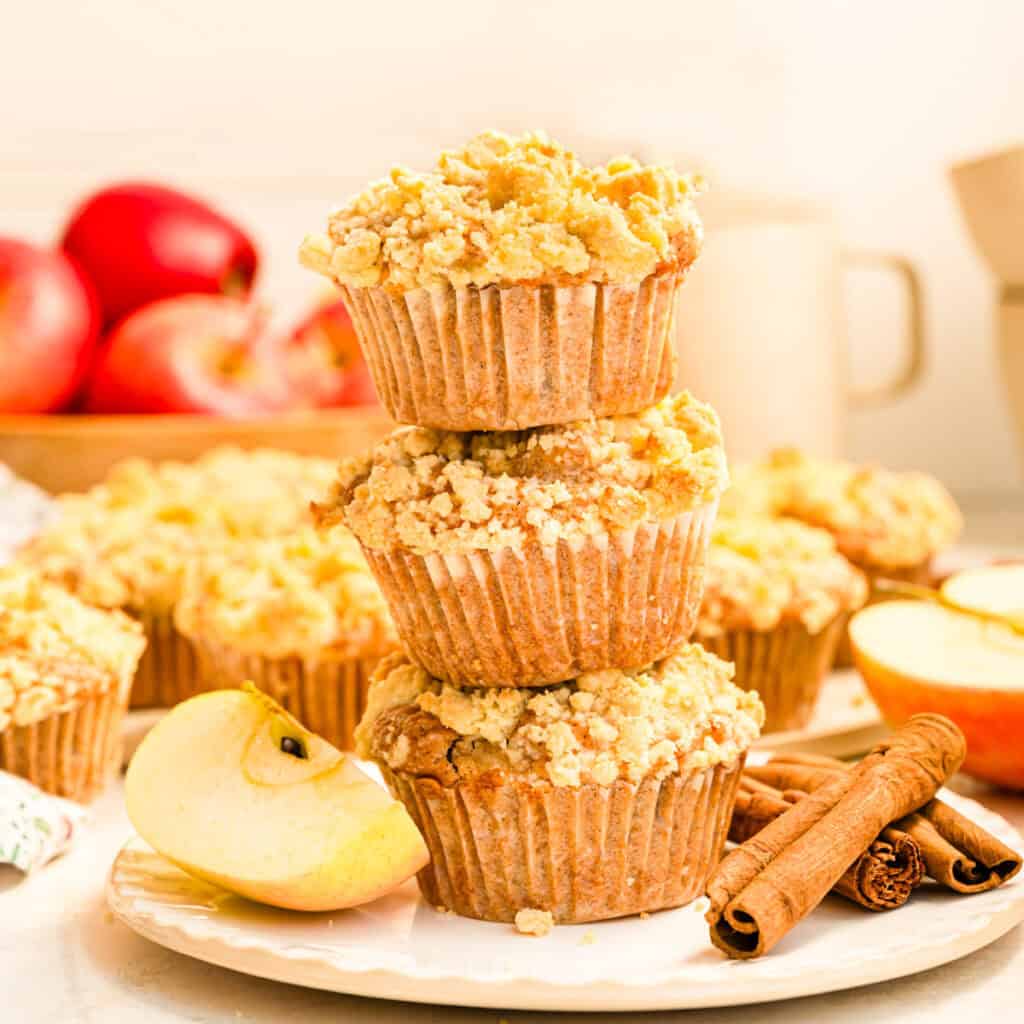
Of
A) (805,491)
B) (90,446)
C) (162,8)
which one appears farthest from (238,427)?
(162,8)

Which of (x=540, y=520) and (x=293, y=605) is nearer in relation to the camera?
(x=540, y=520)

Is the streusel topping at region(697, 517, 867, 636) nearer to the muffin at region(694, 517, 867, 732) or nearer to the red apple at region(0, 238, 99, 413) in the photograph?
the muffin at region(694, 517, 867, 732)

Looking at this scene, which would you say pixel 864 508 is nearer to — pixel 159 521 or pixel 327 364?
pixel 159 521

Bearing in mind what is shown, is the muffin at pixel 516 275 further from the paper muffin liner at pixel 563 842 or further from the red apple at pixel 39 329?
the red apple at pixel 39 329

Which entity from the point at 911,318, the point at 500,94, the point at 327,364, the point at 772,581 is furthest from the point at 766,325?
the point at 772,581

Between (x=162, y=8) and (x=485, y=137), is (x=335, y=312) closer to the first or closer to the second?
(x=162, y=8)

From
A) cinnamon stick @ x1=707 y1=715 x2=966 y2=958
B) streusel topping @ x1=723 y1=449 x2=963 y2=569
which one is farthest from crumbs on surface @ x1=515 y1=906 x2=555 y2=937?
streusel topping @ x1=723 y1=449 x2=963 y2=569
